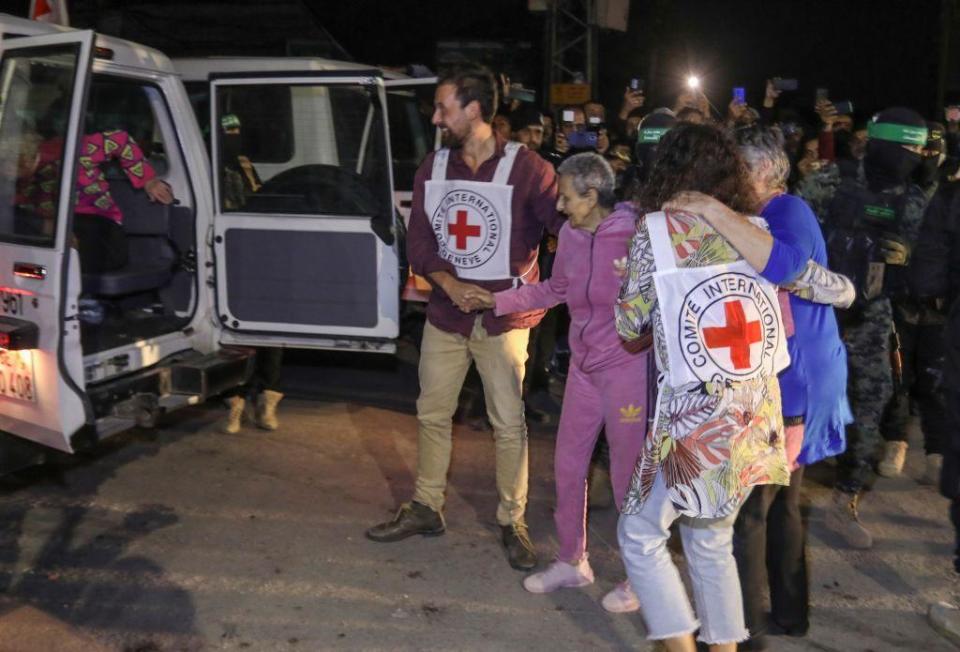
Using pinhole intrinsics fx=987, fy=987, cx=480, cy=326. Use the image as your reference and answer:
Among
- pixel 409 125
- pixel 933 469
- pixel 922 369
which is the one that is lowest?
pixel 933 469

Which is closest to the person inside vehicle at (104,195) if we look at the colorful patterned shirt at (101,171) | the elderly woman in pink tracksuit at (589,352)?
the colorful patterned shirt at (101,171)

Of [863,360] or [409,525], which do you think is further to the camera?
[863,360]

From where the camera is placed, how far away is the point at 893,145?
4.31 m

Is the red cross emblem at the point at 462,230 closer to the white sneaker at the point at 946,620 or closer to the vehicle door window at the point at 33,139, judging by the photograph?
the vehicle door window at the point at 33,139

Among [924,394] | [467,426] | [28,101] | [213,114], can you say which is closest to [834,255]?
[924,394]

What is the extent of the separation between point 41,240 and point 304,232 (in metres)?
1.33

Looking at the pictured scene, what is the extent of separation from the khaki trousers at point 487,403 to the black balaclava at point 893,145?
172 centimetres

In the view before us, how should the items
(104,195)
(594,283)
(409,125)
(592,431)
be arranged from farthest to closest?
(409,125) < (104,195) < (592,431) < (594,283)

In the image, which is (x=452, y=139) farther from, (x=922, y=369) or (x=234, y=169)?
(x=922, y=369)

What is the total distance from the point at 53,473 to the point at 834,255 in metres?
4.05

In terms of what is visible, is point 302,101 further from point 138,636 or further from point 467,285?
point 138,636

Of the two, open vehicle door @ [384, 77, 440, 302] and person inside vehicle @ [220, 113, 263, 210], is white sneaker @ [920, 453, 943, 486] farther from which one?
open vehicle door @ [384, 77, 440, 302]

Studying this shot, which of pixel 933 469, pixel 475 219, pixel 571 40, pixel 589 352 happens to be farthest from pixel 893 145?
pixel 571 40

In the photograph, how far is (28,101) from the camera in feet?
14.3
